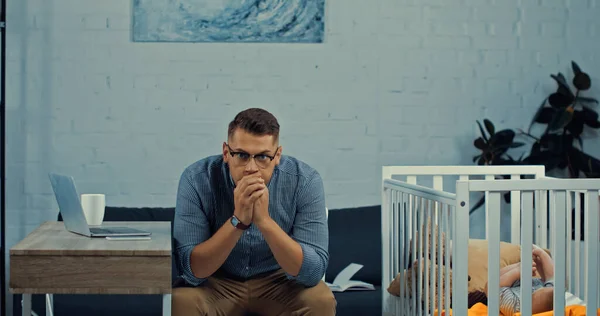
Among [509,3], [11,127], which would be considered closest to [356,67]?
[509,3]

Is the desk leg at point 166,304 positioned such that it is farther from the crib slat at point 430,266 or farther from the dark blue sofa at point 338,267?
the dark blue sofa at point 338,267

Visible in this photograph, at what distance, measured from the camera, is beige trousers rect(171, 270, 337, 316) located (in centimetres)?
238

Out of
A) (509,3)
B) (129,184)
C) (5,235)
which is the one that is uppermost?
(509,3)

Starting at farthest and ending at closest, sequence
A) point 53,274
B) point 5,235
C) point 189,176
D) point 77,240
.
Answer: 1. point 5,235
2. point 189,176
3. point 77,240
4. point 53,274

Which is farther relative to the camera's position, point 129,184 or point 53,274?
point 129,184

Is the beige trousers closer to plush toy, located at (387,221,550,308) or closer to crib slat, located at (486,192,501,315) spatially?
plush toy, located at (387,221,550,308)

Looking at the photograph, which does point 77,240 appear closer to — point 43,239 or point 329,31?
point 43,239

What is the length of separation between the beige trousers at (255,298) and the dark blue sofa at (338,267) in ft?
2.19

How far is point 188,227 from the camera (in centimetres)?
244

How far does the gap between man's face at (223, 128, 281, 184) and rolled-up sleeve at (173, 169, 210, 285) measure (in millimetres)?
171

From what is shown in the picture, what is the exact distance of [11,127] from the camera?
393cm

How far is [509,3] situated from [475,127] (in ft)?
2.18

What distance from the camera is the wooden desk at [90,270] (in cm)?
212

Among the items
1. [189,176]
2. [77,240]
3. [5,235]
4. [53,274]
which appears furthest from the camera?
[5,235]
